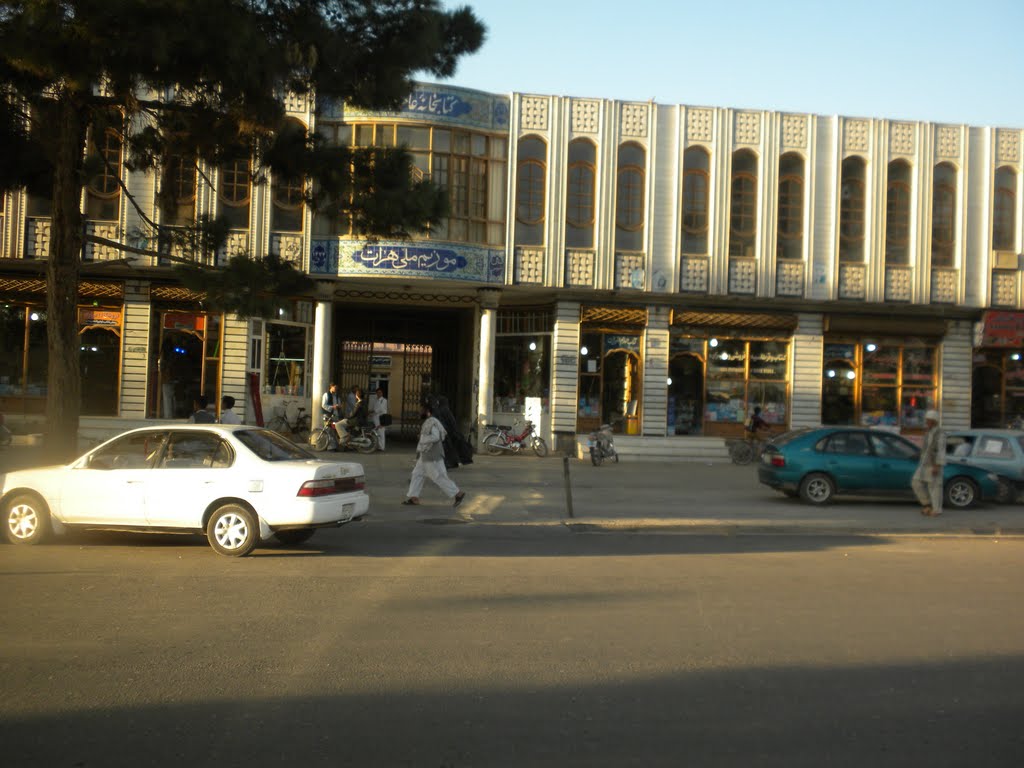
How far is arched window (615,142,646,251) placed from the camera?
28.4 metres

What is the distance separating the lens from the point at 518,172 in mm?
27688

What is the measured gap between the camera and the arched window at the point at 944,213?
2967cm

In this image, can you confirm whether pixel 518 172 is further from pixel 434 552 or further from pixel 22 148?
pixel 434 552

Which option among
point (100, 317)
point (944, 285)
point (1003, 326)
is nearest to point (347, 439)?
point (100, 317)

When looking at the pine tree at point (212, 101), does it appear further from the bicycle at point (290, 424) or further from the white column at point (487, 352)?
the white column at point (487, 352)

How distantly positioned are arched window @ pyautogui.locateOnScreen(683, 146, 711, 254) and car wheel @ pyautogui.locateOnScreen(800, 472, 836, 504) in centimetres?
1198

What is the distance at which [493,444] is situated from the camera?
2730 centimetres

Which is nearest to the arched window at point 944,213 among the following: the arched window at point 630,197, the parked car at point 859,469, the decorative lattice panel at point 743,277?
the decorative lattice panel at point 743,277

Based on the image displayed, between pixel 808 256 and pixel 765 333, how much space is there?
2.48 m

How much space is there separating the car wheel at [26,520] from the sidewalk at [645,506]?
2.84 m

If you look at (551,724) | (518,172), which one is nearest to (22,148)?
(551,724)

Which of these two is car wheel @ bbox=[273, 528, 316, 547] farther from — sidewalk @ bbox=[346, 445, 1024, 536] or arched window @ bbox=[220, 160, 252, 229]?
arched window @ bbox=[220, 160, 252, 229]

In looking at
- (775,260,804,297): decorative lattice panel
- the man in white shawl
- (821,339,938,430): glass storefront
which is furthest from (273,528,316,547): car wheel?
(821,339,938,430): glass storefront

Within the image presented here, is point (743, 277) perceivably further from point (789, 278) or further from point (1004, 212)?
point (1004, 212)
